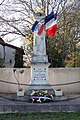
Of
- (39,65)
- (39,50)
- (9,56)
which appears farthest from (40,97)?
(9,56)

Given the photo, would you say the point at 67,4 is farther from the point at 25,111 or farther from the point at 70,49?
the point at 25,111

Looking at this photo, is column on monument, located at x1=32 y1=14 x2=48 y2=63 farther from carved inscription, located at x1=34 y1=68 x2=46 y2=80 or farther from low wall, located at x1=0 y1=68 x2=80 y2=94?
low wall, located at x1=0 y1=68 x2=80 y2=94

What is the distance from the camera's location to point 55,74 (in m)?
13.4

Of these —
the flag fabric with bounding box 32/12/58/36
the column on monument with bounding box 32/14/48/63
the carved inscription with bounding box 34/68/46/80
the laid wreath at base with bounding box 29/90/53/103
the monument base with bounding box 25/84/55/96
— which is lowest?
the laid wreath at base with bounding box 29/90/53/103

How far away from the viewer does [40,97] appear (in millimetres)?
9219

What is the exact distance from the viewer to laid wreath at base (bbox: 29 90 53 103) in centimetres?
916

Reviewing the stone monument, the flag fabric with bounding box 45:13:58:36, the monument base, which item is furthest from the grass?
the flag fabric with bounding box 45:13:58:36

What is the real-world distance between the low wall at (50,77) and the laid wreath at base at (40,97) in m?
3.65

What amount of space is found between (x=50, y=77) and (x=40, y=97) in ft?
13.9

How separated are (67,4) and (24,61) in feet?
24.8

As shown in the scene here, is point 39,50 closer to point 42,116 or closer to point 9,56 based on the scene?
point 42,116

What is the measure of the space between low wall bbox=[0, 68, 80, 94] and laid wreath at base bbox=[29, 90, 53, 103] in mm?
3646

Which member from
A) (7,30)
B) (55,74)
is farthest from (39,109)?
(7,30)

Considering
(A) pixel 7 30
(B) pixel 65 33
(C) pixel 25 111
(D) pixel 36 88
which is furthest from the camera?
(A) pixel 7 30
